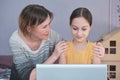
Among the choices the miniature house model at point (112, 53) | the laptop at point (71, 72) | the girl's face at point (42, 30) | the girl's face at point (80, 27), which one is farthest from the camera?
the miniature house model at point (112, 53)

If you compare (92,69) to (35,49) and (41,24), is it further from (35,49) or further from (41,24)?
(35,49)

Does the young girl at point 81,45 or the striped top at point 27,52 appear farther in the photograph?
the striped top at point 27,52

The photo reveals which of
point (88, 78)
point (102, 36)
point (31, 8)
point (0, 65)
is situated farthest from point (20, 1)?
point (88, 78)

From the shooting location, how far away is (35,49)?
1.69m

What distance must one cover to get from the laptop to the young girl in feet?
1.30

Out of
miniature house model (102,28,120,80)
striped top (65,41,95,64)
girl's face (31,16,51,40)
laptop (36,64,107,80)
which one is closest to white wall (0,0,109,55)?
miniature house model (102,28,120,80)

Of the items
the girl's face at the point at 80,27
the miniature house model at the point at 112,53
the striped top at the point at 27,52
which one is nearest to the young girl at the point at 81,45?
the girl's face at the point at 80,27

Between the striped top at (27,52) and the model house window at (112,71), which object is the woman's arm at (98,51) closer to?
the striped top at (27,52)

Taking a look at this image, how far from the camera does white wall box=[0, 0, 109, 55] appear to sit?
1.91 metres

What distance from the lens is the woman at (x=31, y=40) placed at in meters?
1.56

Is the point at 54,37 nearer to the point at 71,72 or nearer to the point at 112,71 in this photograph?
the point at 112,71

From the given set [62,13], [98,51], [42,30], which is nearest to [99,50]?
[98,51]

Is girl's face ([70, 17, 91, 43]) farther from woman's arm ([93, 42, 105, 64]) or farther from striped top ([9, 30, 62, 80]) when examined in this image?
striped top ([9, 30, 62, 80])

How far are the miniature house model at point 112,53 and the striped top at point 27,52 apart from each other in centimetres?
34
